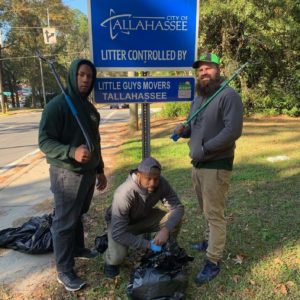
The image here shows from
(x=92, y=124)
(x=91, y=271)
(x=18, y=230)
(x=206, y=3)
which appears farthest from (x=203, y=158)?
(x=206, y=3)

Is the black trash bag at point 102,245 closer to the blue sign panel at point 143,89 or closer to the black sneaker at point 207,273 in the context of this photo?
the black sneaker at point 207,273

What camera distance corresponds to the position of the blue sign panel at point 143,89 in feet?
10.7

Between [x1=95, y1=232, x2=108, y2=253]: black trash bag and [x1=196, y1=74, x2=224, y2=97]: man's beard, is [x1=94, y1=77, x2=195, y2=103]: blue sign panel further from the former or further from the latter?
[x1=95, y1=232, x2=108, y2=253]: black trash bag

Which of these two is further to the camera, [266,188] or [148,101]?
[266,188]

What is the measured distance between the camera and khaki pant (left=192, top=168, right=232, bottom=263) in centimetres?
315

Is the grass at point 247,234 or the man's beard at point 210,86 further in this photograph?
the grass at point 247,234

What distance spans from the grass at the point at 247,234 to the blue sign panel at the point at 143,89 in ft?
5.20

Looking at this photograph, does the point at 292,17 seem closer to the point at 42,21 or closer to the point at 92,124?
the point at 92,124

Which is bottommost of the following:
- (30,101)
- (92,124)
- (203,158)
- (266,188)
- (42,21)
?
(30,101)

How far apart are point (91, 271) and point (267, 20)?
13.8 meters

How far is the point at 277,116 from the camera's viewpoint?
56.4 ft

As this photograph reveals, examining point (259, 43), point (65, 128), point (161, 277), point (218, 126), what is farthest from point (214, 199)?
point (259, 43)

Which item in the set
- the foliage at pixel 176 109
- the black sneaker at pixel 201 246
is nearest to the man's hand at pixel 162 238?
the black sneaker at pixel 201 246

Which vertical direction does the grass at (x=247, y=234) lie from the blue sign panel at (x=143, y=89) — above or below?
below
